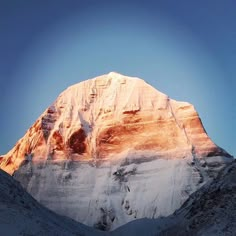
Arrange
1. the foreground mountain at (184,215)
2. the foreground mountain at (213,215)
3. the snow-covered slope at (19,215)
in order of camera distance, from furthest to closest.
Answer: the foreground mountain at (213,215)
the foreground mountain at (184,215)
the snow-covered slope at (19,215)

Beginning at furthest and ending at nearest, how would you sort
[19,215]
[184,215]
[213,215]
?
[184,215]
[213,215]
[19,215]

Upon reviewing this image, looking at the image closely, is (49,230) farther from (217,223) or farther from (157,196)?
(157,196)

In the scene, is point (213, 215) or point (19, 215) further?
point (213, 215)

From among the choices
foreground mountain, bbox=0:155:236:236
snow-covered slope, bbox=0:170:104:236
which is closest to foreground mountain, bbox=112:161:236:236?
foreground mountain, bbox=0:155:236:236

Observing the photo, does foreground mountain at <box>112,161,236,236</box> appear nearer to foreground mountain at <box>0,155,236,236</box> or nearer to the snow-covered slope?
foreground mountain at <box>0,155,236,236</box>

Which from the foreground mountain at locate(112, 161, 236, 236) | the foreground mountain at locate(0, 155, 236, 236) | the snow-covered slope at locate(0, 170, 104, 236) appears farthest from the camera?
the foreground mountain at locate(112, 161, 236, 236)

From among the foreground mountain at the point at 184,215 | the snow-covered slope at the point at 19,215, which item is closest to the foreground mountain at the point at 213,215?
the foreground mountain at the point at 184,215

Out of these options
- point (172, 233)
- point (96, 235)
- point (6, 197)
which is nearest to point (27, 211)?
point (6, 197)

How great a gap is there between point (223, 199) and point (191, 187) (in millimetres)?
152024

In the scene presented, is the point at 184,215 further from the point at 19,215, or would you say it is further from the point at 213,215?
the point at 19,215

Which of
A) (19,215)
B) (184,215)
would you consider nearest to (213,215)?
(184,215)

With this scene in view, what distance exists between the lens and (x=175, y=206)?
606 feet

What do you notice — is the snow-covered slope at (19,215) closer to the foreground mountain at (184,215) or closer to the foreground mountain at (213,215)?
the foreground mountain at (184,215)

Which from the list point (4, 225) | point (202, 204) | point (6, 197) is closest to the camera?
point (4, 225)
